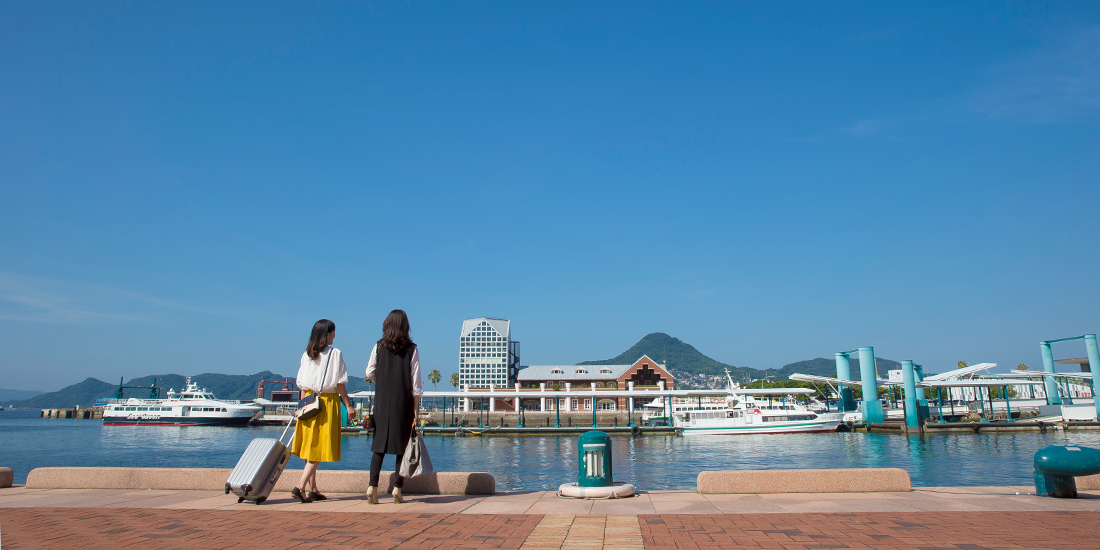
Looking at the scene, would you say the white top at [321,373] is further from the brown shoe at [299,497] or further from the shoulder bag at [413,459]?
the brown shoe at [299,497]

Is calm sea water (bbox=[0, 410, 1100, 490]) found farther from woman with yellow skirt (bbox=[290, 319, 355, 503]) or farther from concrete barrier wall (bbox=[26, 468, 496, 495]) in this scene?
woman with yellow skirt (bbox=[290, 319, 355, 503])

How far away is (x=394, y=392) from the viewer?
20.3 ft

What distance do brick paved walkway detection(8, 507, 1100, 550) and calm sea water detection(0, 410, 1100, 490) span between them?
1550 cm

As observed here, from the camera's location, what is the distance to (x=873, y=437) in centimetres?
4678

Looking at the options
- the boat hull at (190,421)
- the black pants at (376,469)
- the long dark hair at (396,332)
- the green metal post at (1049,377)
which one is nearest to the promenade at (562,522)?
the black pants at (376,469)

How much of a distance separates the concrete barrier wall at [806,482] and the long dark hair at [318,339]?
435cm

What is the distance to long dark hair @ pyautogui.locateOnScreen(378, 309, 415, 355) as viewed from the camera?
244 inches

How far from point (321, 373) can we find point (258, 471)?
45.4 inches

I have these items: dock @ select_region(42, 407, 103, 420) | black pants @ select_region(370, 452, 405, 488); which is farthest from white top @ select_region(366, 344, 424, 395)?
dock @ select_region(42, 407, 103, 420)

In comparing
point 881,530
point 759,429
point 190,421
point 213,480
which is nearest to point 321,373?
point 213,480

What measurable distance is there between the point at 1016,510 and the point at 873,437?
4697 centimetres

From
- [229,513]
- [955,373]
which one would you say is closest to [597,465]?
[229,513]

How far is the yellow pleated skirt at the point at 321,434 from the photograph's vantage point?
20.0 feet

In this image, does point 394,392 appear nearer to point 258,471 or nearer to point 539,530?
point 258,471
